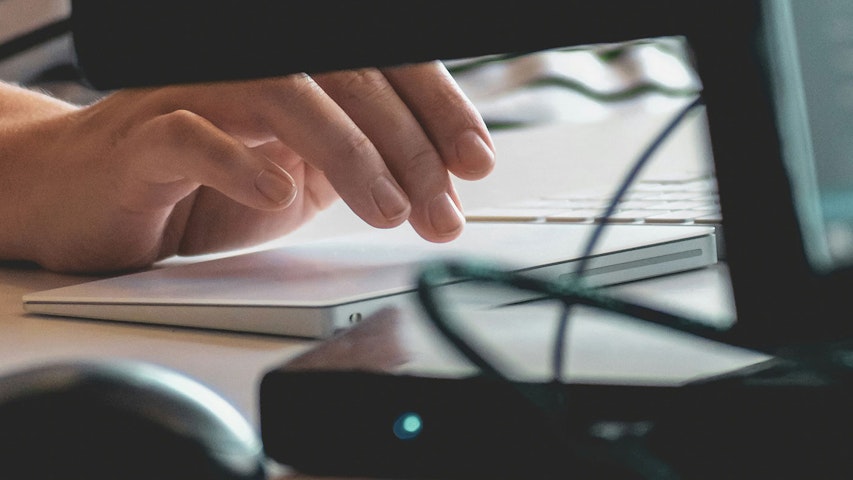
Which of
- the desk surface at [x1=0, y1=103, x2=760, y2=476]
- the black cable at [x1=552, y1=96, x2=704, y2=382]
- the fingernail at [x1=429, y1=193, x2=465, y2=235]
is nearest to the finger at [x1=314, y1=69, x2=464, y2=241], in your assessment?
the fingernail at [x1=429, y1=193, x2=465, y2=235]

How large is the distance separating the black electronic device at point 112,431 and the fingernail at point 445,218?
312 mm

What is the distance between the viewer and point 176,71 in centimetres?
33

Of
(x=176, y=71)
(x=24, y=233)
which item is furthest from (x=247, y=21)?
(x=24, y=233)

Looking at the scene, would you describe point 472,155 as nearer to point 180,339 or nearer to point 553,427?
point 180,339

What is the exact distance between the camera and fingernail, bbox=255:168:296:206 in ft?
1.95

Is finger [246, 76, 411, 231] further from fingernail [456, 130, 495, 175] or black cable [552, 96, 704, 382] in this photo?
black cable [552, 96, 704, 382]

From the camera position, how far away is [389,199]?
0.58 meters

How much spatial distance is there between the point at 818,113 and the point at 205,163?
0.42 metres

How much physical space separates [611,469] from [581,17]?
0.42 feet

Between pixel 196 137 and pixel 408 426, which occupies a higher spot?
pixel 196 137

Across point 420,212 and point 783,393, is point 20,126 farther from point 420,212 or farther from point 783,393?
point 783,393

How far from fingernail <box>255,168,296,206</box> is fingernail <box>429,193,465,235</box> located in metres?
0.09

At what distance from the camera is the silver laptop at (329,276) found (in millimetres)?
450

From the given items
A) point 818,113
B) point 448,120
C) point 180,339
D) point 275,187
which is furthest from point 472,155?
point 818,113
